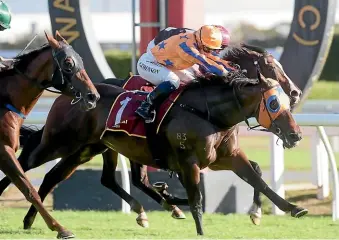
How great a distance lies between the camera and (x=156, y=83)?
7688 millimetres

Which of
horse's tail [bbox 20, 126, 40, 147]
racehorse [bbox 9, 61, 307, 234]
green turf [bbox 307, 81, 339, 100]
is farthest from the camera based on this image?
green turf [bbox 307, 81, 339, 100]

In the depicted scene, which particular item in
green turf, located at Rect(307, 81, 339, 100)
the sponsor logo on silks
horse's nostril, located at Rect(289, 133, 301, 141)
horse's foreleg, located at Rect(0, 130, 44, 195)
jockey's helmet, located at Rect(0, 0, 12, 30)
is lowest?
green turf, located at Rect(307, 81, 339, 100)

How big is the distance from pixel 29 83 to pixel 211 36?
1387mm

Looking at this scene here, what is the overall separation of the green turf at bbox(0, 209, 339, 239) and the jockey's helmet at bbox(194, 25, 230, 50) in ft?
4.62

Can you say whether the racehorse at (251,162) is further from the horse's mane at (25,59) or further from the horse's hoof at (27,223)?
the horse's mane at (25,59)

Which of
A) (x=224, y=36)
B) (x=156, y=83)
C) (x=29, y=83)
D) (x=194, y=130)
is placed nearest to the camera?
(x=29, y=83)

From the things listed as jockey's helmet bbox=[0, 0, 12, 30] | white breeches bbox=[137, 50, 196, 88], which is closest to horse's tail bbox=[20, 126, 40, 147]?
white breeches bbox=[137, 50, 196, 88]

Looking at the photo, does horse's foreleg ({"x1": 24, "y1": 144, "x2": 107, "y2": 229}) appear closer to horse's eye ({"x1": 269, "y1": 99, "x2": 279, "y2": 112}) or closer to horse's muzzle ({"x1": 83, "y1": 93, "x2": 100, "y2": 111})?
horse's muzzle ({"x1": 83, "y1": 93, "x2": 100, "y2": 111})

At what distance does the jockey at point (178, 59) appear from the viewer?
7309mm

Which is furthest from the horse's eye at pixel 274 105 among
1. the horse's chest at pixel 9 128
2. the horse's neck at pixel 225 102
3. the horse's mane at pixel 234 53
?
the horse's chest at pixel 9 128

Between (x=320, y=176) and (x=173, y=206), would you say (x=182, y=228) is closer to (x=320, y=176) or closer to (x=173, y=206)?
(x=173, y=206)

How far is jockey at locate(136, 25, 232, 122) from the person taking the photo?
288 inches

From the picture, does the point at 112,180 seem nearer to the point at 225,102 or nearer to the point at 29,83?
the point at 225,102

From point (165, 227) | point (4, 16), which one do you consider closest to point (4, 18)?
point (4, 16)
